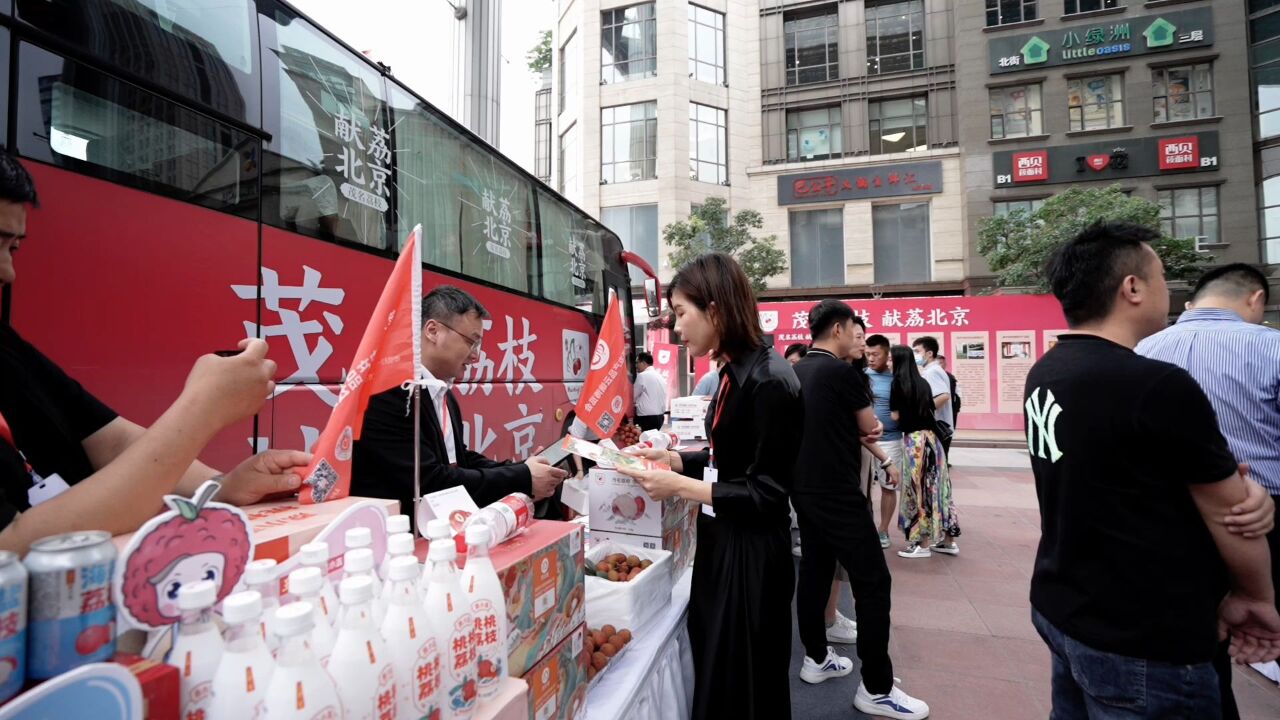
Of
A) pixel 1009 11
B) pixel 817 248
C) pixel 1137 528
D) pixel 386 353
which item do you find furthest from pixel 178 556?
pixel 1009 11

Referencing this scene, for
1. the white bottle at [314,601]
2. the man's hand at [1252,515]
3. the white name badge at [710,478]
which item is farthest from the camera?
the white name badge at [710,478]

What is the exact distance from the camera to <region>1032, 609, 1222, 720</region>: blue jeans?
1.32 metres

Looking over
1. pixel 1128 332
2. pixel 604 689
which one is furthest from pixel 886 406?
pixel 604 689

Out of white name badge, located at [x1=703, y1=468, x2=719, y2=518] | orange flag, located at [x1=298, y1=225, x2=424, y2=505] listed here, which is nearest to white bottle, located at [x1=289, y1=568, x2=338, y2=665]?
orange flag, located at [x1=298, y1=225, x2=424, y2=505]

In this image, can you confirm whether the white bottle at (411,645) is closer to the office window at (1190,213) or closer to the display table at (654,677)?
the display table at (654,677)

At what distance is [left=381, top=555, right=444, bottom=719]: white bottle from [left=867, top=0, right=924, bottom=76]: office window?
84.0 ft

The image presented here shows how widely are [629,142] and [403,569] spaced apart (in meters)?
22.9

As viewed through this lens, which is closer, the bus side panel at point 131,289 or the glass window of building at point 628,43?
the bus side panel at point 131,289

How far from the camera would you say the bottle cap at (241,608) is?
2.06 ft

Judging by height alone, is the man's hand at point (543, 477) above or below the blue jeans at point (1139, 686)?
above

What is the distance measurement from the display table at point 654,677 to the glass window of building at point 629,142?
69.0 feet

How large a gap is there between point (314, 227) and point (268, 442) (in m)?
0.99

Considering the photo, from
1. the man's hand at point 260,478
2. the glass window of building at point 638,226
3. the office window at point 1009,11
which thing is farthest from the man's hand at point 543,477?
the office window at point 1009,11

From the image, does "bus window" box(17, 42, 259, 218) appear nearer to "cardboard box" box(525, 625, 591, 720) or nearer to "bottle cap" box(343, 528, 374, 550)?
"bottle cap" box(343, 528, 374, 550)
